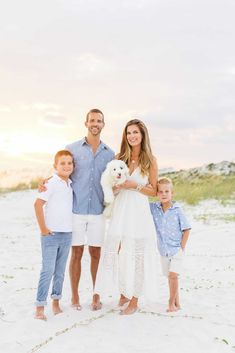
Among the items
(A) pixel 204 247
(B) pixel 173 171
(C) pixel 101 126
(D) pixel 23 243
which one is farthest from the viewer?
(B) pixel 173 171

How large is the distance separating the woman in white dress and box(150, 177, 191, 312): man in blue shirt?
18 cm

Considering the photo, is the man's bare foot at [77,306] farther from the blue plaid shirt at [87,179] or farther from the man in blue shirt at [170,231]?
the blue plaid shirt at [87,179]

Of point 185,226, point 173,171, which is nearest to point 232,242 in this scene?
point 185,226

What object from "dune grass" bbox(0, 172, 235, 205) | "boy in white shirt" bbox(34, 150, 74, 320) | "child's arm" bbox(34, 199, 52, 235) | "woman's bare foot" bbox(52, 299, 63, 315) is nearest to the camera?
"child's arm" bbox(34, 199, 52, 235)

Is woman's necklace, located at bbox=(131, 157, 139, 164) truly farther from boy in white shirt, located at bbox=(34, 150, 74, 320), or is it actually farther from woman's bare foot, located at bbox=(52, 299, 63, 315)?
woman's bare foot, located at bbox=(52, 299, 63, 315)

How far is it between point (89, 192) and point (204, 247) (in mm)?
7797

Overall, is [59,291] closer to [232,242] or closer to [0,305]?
[0,305]

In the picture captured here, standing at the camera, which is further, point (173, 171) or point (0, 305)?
point (173, 171)

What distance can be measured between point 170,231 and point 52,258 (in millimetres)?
1539

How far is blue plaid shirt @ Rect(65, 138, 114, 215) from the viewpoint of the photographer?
22.1ft

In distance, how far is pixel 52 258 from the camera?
21.7 ft

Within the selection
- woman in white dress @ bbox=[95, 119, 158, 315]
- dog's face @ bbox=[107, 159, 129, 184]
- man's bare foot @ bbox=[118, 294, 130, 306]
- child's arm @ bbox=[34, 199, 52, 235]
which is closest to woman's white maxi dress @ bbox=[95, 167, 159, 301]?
woman in white dress @ bbox=[95, 119, 158, 315]

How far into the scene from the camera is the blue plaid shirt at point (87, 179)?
6.74 metres

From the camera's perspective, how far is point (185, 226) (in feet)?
22.7
